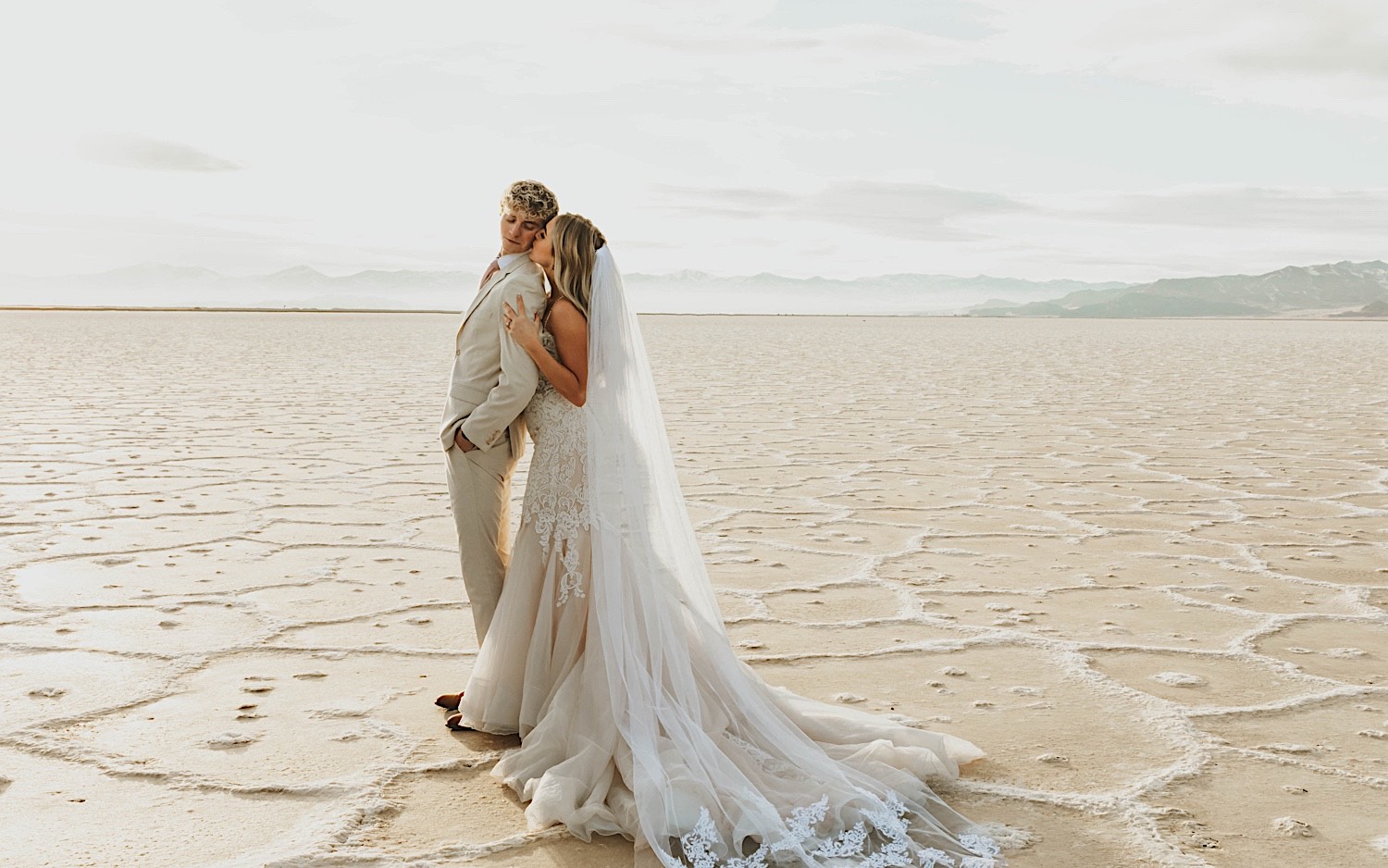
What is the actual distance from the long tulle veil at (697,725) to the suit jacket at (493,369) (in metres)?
0.17

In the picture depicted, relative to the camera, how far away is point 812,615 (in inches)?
170

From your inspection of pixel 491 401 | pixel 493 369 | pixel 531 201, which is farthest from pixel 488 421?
pixel 531 201

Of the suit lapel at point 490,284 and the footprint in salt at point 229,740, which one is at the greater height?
the suit lapel at point 490,284

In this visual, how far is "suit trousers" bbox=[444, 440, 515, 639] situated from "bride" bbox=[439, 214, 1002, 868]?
12cm

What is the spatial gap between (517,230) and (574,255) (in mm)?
217

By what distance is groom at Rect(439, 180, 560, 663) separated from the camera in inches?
120

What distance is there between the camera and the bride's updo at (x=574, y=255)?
296cm

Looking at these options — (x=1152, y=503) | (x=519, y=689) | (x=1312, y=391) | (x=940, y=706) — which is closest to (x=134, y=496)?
(x=519, y=689)

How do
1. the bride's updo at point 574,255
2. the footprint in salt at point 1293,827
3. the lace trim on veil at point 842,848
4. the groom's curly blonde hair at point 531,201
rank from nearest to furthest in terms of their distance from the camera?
the lace trim on veil at point 842,848 → the footprint in salt at point 1293,827 → the bride's updo at point 574,255 → the groom's curly blonde hair at point 531,201

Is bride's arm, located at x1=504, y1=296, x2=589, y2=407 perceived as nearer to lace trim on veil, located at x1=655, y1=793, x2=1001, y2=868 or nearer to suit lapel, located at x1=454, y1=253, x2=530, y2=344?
suit lapel, located at x1=454, y1=253, x2=530, y2=344

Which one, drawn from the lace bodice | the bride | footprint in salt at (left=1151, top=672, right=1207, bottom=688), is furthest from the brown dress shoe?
footprint in salt at (left=1151, top=672, right=1207, bottom=688)

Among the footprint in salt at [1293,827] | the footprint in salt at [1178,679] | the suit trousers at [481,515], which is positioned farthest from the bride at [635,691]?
the footprint in salt at [1178,679]

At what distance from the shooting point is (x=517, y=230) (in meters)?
3.10

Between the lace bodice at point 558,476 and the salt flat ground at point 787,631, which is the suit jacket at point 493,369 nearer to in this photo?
Answer: the lace bodice at point 558,476
